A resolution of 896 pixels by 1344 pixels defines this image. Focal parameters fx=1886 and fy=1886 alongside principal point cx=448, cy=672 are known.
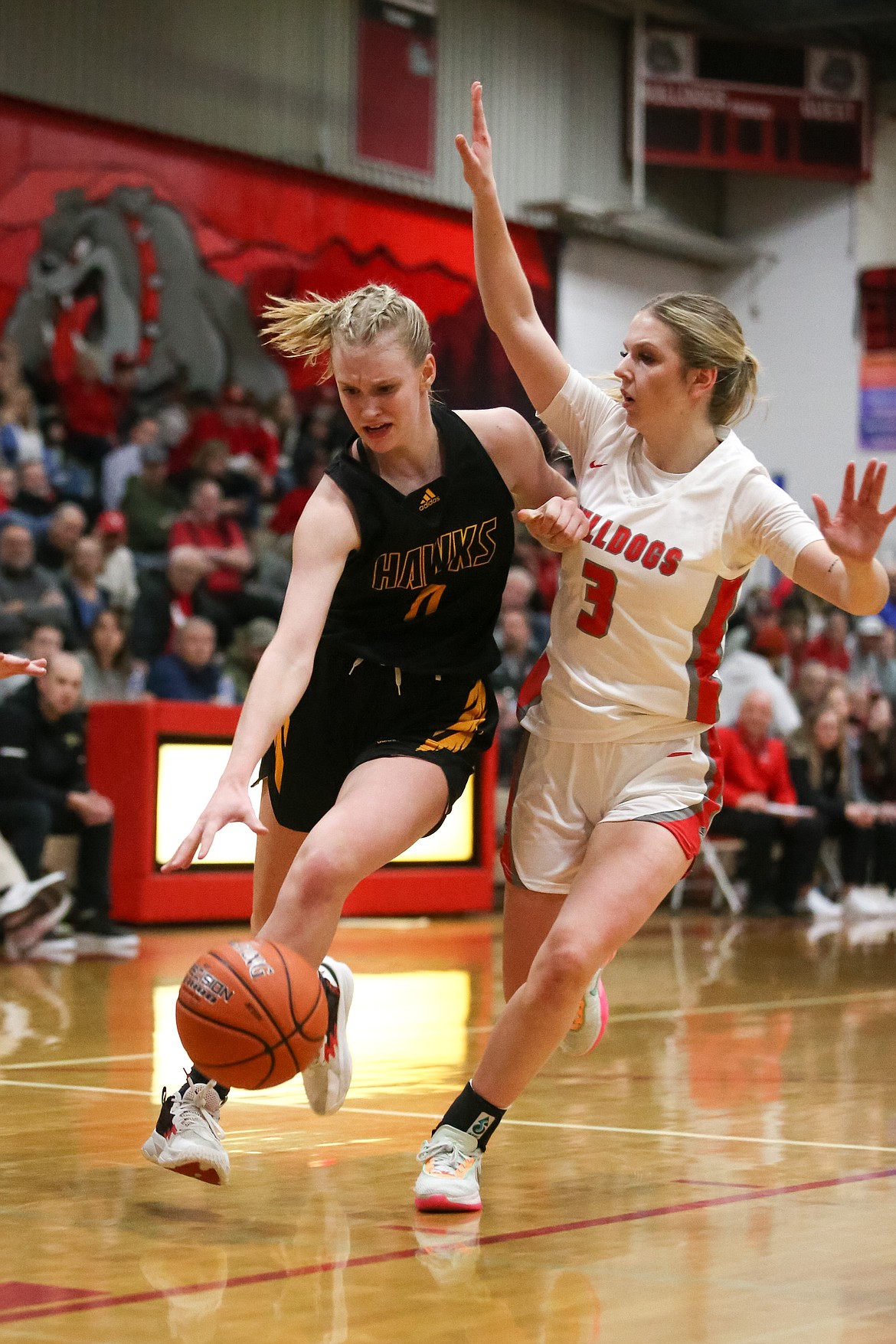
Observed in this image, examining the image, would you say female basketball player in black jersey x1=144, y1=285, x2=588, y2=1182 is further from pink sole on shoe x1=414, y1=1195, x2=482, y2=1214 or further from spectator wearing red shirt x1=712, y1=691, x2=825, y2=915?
spectator wearing red shirt x1=712, y1=691, x2=825, y2=915

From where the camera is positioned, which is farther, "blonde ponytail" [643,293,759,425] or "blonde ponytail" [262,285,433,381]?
"blonde ponytail" [643,293,759,425]

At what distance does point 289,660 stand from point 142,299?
43.1 feet

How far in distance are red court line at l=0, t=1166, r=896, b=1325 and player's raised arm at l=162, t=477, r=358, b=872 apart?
0.73 m

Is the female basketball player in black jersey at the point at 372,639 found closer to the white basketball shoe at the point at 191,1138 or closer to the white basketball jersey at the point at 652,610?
the white basketball shoe at the point at 191,1138

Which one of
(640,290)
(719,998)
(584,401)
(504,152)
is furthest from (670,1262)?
(640,290)

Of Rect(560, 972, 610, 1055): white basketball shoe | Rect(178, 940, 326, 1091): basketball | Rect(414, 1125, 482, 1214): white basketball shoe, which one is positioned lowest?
Rect(414, 1125, 482, 1214): white basketball shoe

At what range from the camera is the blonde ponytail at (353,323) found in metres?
4.03

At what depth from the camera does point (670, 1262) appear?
3418mm

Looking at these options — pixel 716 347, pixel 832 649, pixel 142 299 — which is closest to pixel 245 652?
pixel 142 299

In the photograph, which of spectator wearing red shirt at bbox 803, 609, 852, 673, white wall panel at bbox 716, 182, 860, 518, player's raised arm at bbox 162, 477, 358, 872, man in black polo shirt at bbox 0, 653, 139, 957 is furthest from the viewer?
white wall panel at bbox 716, 182, 860, 518

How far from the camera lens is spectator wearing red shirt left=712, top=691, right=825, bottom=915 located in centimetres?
1328

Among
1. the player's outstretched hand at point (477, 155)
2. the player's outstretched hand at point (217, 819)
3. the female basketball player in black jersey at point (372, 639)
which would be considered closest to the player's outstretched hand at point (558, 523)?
the female basketball player in black jersey at point (372, 639)

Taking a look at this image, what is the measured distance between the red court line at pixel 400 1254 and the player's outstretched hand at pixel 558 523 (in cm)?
141

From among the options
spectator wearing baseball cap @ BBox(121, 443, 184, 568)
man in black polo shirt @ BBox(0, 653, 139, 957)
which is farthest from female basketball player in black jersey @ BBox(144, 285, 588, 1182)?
spectator wearing baseball cap @ BBox(121, 443, 184, 568)
